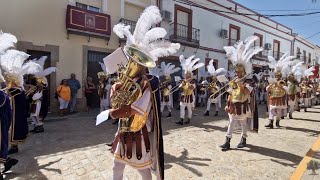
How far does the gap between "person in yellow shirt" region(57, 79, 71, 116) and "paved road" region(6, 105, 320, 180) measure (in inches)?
107

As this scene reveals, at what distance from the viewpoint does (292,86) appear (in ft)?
39.8

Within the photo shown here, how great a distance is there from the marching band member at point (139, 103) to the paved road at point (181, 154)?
5.14 feet

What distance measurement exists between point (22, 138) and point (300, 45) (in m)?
37.8

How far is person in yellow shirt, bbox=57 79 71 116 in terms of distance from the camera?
11961mm

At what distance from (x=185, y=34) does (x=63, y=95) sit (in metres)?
9.75

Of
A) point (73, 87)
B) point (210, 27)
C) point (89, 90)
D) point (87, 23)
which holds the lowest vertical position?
point (89, 90)

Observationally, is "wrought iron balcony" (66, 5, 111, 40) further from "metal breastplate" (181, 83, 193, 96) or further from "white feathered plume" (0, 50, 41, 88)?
"white feathered plume" (0, 50, 41, 88)

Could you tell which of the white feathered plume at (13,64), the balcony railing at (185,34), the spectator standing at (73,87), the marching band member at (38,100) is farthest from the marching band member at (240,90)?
the balcony railing at (185,34)

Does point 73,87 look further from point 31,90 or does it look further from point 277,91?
point 277,91

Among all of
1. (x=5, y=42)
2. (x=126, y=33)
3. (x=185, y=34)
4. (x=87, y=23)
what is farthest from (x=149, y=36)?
(x=185, y=34)

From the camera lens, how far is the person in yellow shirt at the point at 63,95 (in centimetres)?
1196

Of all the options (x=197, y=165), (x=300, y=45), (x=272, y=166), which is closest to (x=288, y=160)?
(x=272, y=166)

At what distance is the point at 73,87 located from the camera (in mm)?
12664

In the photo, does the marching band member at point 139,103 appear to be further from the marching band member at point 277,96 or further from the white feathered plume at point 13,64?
the marching band member at point 277,96
